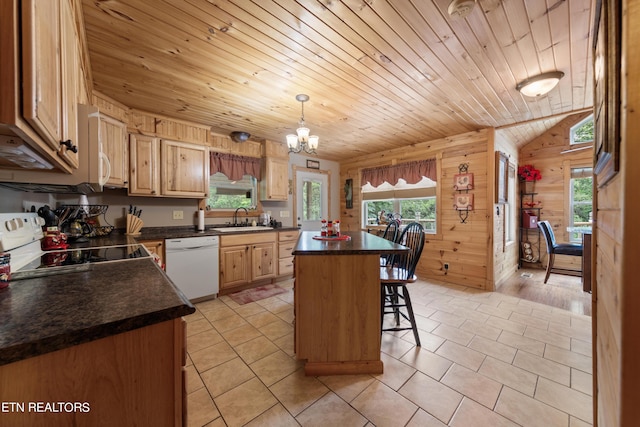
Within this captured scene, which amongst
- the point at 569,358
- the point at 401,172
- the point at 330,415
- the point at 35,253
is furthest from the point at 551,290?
the point at 35,253

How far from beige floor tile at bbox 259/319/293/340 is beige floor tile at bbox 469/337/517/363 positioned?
1703 mm

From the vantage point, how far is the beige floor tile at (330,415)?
1362 millimetres

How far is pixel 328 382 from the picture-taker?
1.69m

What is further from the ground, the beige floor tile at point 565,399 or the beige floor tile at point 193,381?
the beige floor tile at point 193,381

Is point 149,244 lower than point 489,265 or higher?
higher

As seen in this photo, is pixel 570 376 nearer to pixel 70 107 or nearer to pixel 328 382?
pixel 328 382

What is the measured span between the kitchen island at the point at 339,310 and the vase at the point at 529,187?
4.96 metres

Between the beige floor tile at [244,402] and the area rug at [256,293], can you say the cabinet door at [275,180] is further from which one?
the beige floor tile at [244,402]

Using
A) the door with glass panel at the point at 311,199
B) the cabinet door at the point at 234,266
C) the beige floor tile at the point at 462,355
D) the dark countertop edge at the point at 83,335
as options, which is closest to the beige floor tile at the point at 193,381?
the dark countertop edge at the point at 83,335

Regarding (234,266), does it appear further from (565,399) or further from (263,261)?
(565,399)

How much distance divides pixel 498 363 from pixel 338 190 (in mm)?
4306

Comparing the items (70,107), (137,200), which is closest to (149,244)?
(137,200)

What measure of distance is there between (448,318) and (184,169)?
378cm

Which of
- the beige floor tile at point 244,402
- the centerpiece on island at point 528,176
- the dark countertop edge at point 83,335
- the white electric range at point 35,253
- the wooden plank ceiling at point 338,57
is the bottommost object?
the beige floor tile at point 244,402
